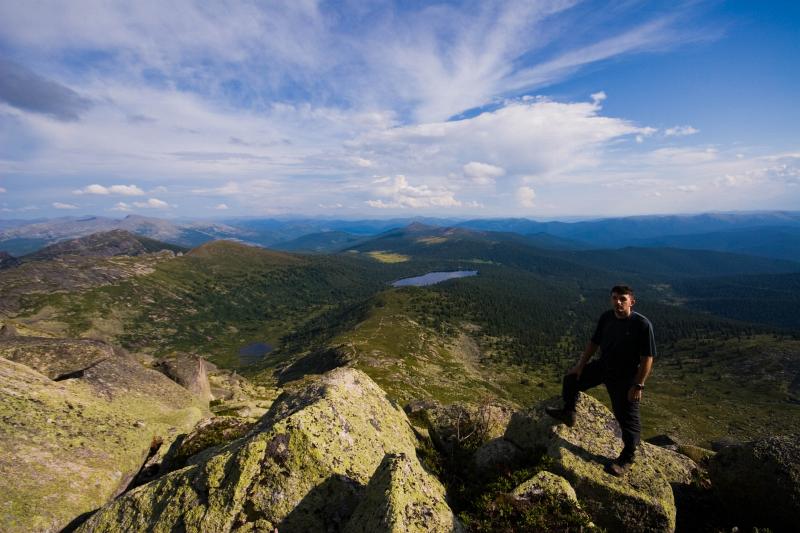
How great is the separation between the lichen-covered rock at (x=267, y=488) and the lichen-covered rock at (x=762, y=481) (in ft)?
42.9

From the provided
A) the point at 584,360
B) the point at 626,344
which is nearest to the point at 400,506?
the point at 626,344

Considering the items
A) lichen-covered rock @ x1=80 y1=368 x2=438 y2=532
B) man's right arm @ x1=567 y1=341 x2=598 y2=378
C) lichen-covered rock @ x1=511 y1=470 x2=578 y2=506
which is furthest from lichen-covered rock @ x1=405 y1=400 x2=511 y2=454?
lichen-covered rock @ x1=80 y1=368 x2=438 y2=532

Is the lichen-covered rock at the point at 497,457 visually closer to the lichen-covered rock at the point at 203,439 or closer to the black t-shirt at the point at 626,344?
the black t-shirt at the point at 626,344

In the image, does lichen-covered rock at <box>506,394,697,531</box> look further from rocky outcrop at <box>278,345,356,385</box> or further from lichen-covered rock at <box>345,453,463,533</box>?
rocky outcrop at <box>278,345,356,385</box>

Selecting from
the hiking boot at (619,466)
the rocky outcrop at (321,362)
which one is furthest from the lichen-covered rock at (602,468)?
the rocky outcrop at (321,362)

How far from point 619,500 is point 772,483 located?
18.0ft

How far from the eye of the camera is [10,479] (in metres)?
12.4

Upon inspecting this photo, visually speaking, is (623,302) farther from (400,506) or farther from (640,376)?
(400,506)

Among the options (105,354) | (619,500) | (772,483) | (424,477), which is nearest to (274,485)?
(424,477)

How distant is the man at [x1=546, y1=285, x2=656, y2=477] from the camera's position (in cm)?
1304

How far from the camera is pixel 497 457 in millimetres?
14758

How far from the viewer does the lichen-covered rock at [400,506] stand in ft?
27.6

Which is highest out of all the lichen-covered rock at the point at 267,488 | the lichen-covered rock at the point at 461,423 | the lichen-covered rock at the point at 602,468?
the lichen-covered rock at the point at 267,488

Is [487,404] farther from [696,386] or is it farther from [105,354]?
[696,386]
